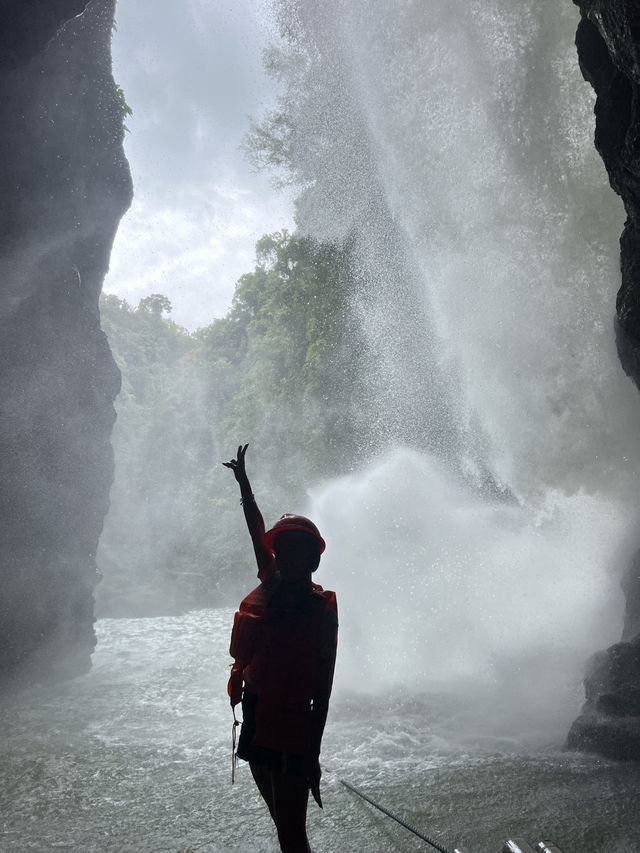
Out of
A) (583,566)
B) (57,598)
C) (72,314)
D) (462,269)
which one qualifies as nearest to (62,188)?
(72,314)

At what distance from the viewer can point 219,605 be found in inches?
1032

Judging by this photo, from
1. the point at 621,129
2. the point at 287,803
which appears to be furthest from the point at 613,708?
the point at 621,129

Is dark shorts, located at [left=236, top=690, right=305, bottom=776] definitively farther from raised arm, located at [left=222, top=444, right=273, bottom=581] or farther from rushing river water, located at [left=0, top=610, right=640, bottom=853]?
rushing river water, located at [left=0, top=610, right=640, bottom=853]

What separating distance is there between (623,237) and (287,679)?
7.09m

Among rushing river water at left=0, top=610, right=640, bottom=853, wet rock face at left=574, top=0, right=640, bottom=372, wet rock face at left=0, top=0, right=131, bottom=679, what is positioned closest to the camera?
rushing river water at left=0, top=610, right=640, bottom=853

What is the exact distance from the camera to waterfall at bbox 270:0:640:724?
1122 centimetres

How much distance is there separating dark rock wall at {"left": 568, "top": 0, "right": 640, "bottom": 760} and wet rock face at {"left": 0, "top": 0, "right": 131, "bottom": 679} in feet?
28.1

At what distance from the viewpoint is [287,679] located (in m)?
2.08

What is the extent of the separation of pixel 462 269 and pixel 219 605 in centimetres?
1927

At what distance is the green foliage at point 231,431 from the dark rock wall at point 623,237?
17.2m

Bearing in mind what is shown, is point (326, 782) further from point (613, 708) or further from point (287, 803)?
point (613, 708)

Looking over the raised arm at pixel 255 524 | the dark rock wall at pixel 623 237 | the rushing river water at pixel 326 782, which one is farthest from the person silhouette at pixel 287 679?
the dark rock wall at pixel 623 237

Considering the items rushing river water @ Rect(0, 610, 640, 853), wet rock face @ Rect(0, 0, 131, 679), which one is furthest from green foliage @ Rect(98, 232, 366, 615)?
rushing river water @ Rect(0, 610, 640, 853)

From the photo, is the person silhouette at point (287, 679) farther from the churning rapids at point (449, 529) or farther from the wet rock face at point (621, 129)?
the wet rock face at point (621, 129)
